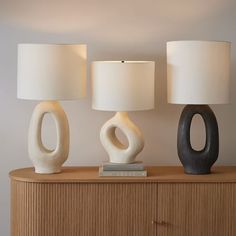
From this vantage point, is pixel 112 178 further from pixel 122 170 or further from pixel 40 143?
pixel 40 143

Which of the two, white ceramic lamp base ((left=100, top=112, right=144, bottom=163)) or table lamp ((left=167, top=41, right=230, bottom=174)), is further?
white ceramic lamp base ((left=100, top=112, right=144, bottom=163))

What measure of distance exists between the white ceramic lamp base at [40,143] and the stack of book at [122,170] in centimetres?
22

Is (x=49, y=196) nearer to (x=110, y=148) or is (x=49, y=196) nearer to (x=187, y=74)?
(x=110, y=148)

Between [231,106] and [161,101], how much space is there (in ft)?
1.22

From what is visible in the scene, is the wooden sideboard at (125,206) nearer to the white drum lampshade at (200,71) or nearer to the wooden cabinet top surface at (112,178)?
the wooden cabinet top surface at (112,178)

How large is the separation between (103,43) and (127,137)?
1.82 feet

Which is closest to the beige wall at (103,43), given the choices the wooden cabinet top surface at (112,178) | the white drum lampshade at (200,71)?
the wooden cabinet top surface at (112,178)

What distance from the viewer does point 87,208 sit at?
2.43 meters


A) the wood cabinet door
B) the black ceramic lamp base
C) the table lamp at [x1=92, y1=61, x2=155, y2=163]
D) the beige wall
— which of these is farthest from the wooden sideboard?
the beige wall

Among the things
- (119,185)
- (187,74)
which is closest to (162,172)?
(119,185)

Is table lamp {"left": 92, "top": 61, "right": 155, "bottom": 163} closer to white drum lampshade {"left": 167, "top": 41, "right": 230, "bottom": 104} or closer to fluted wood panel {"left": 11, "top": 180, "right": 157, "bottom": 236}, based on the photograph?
white drum lampshade {"left": 167, "top": 41, "right": 230, "bottom": 104}

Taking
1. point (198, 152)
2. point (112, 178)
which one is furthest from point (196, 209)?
point (112, 178)

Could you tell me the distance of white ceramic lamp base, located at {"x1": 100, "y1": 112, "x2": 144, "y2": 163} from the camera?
256 cm

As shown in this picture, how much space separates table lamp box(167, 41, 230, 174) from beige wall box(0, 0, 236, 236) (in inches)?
13.0
